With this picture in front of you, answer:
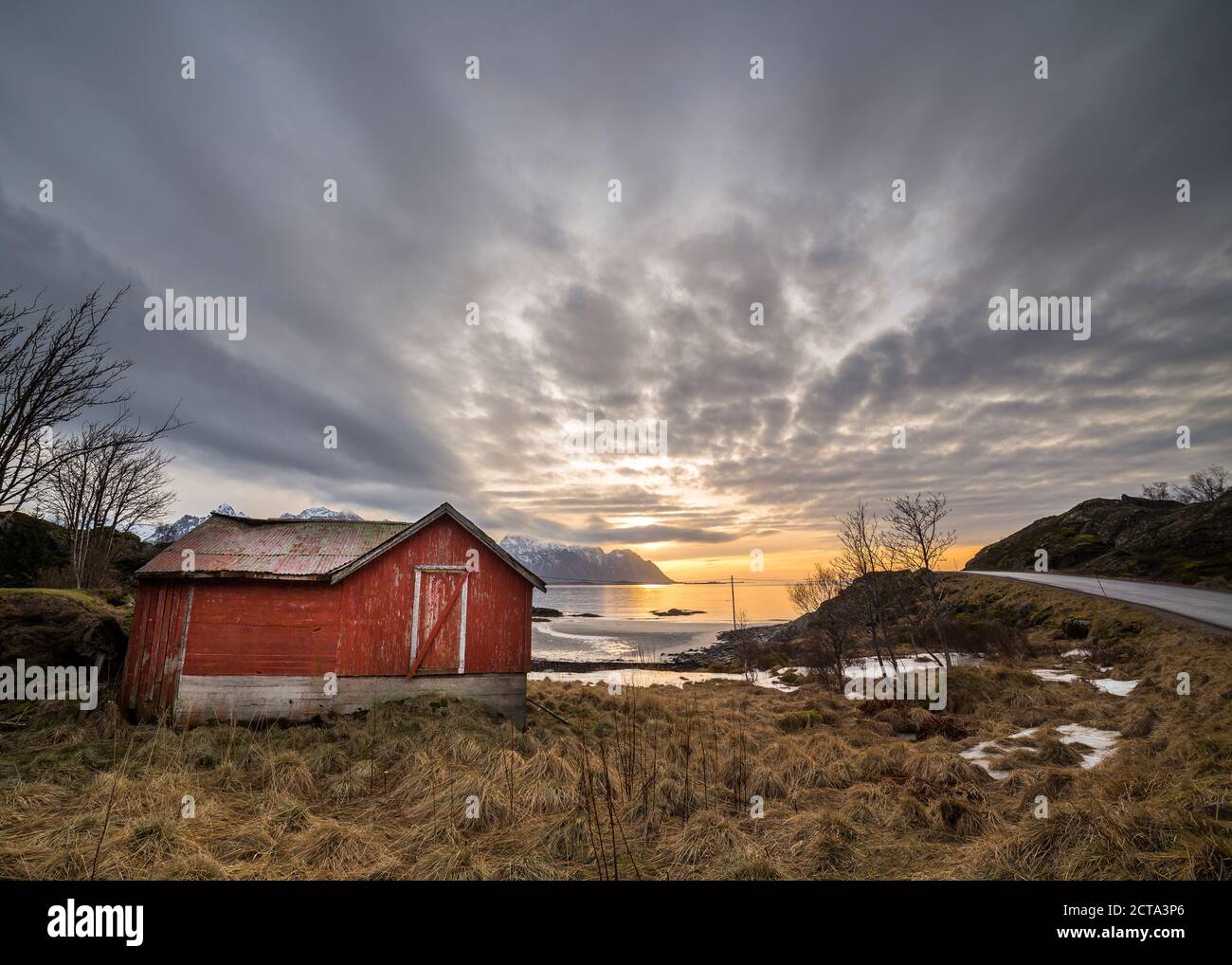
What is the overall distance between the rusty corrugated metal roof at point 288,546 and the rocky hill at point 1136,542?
37.7 m

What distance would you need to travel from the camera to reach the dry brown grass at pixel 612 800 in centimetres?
583

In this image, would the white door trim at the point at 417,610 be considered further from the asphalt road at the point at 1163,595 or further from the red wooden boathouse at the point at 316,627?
the asphalt road at the point at 1163,595

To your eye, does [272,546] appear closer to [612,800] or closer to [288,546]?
[288,546]

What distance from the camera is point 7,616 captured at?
1330 cm

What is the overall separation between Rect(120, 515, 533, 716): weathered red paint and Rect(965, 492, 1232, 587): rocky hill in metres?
37.3

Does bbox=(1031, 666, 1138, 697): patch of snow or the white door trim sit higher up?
the white door trim

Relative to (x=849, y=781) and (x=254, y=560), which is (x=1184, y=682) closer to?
(x=849, y=781)

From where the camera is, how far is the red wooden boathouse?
44.1 ft

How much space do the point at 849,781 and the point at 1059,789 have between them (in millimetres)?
3167

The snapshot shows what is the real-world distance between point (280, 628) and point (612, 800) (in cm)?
Result: 1065

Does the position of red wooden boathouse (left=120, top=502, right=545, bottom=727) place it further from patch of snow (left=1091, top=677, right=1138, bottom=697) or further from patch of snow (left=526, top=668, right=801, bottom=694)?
patch of snow (left=1091, top=677, right=1138, bottom=697)

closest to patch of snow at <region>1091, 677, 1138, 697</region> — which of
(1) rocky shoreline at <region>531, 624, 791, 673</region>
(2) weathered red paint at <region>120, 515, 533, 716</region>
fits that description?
(2) weathered red paint at <region>120, 515, 533, 716</region>
